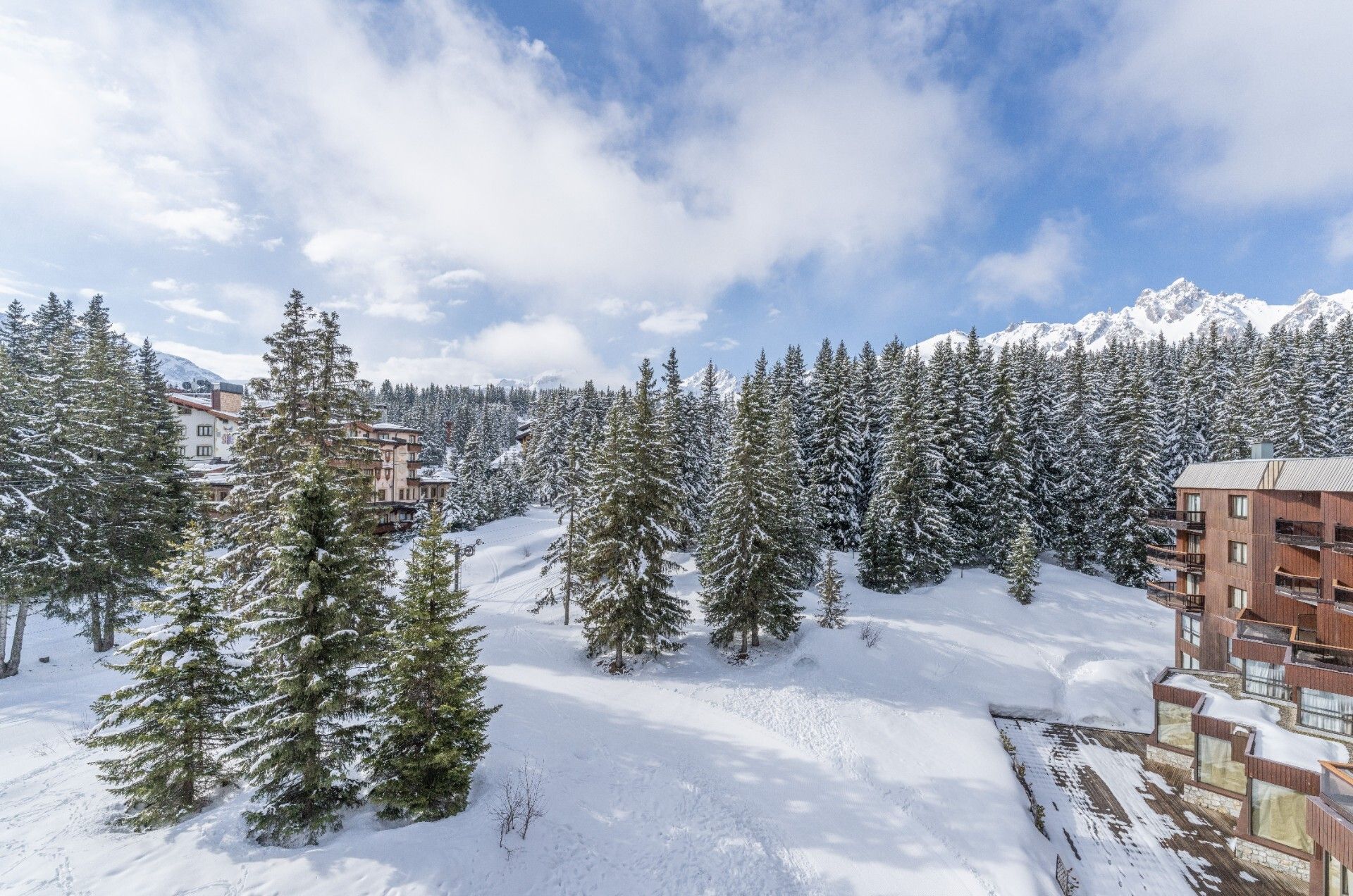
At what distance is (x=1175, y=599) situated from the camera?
26.6 m

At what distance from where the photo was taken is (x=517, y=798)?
1424 cm

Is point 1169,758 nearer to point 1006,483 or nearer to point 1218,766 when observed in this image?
point 1218,766

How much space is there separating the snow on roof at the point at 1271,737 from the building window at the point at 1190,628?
5.79 m

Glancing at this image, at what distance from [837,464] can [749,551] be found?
18.9m

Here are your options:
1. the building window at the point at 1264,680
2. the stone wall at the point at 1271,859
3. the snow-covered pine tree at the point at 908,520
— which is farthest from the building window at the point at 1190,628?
the stone wall at the point at 1271,859

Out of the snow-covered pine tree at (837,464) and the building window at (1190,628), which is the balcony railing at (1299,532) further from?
the snow-covered pine tree at (837,464)

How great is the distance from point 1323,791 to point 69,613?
43631mm

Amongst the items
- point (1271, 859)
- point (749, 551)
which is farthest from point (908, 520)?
point (1271, 859)

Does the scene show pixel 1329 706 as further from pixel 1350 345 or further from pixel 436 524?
pixel 1350 345

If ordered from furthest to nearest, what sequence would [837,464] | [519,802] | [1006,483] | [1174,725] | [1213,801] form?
[837,464]
[1006,483]
[1174,725]
[1213,801]
[519,802]

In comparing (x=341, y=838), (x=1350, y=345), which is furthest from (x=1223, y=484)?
(x=1350, y=345)

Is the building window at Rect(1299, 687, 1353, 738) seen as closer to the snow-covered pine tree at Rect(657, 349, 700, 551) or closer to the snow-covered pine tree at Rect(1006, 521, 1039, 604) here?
the snow-covered pine tree at Rect(1006, 521, 1039, 604)

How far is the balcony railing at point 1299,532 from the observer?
2042 cm

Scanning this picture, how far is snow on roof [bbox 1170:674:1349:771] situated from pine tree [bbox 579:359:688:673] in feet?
71.2
